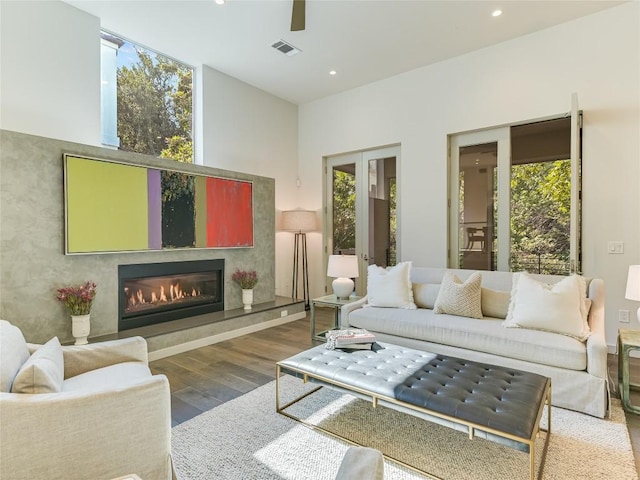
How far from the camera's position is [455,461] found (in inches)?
72.6

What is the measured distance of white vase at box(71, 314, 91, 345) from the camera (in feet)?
10.2

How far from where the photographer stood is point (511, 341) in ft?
8.70

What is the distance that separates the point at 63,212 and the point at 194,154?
1.99 metres

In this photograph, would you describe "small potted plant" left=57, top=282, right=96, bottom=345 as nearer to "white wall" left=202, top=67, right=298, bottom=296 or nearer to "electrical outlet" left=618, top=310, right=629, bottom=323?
"white wall" left=202, top=67, right=298, bottom=296

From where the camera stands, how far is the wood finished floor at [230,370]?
249 cm

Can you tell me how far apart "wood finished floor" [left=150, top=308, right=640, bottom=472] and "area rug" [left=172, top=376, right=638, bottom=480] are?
0.14m

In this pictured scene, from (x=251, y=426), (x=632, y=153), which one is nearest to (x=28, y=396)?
(x=251, y=426)

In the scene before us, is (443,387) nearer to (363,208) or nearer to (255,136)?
(363,208)

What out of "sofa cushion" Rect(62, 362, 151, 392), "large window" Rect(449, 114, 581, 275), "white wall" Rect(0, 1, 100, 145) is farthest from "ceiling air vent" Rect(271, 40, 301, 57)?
"sofa cushion" Rect(62, 362, 151, 392)

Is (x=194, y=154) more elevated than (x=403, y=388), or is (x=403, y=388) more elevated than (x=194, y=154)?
(x=194, y=154)

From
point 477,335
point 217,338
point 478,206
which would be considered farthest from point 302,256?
point 477,335

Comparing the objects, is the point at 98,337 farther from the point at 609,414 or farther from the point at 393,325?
the point at 609,414

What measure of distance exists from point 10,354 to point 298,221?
4.21 metres

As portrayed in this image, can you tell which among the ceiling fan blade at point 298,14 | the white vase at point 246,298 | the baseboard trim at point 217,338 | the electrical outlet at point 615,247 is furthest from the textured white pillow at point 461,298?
the ceiling fan blade at point 298,14
